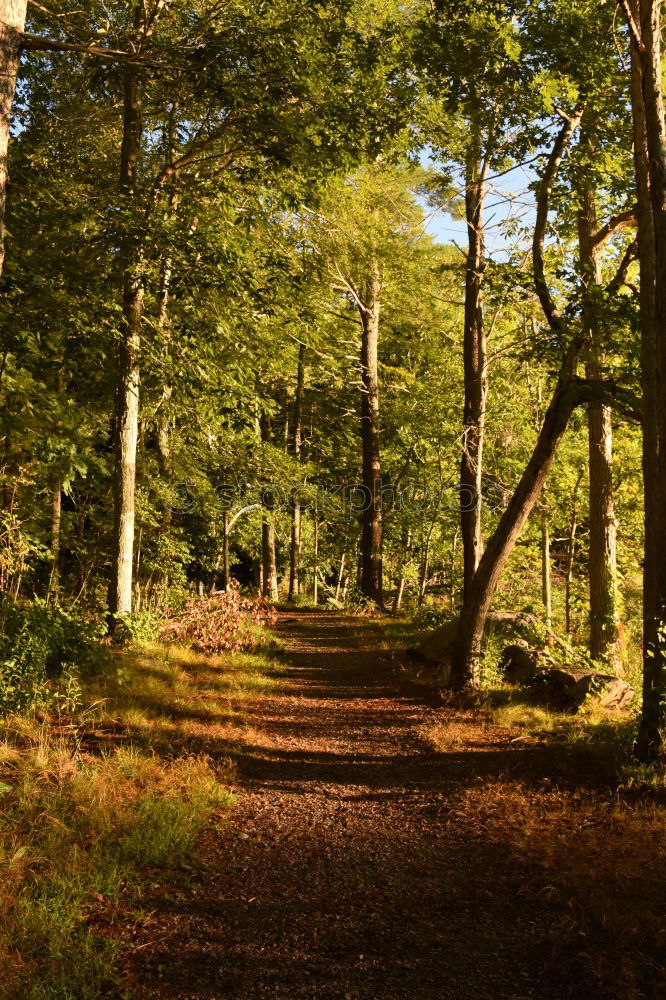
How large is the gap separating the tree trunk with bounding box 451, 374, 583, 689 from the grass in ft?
11.6

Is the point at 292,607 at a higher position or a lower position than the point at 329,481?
lower

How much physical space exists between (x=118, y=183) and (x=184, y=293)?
2845 millimetres

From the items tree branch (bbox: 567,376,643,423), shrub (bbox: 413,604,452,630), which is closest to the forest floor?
tree branch (bbox: 567,376,643,423)

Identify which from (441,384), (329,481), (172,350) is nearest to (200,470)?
(172,350)

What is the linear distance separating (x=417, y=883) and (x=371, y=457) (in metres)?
16.3

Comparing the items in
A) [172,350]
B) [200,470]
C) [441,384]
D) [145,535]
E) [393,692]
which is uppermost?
[441,384]

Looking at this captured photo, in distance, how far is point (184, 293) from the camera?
28.2 feet

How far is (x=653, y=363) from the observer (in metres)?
6.20

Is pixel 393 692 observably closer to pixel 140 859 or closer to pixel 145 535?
pixel 140 859

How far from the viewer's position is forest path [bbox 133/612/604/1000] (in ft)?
11.1

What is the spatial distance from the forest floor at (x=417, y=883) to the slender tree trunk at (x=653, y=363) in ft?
3.62

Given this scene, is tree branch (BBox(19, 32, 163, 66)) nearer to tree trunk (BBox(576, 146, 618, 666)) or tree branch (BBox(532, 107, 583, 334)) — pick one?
tree branch (BBox(532, 107, 583, 334))

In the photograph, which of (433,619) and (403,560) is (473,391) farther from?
(403,560)

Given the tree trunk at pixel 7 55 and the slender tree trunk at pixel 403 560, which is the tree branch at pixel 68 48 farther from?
the slender tree trunk at pixel 403 560
